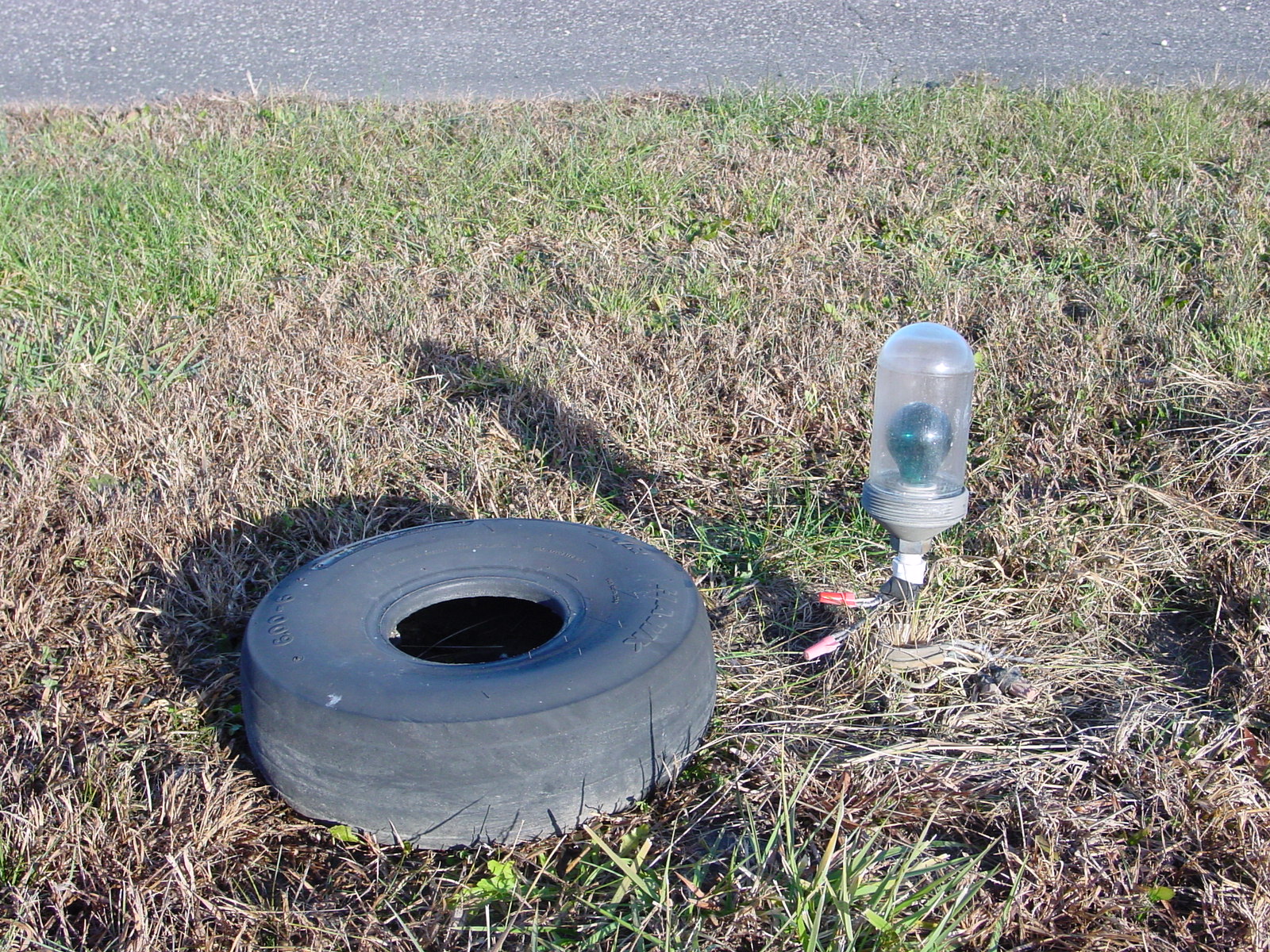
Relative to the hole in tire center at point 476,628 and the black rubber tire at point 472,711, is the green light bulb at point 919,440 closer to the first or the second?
the black rubber tire at point 472,711

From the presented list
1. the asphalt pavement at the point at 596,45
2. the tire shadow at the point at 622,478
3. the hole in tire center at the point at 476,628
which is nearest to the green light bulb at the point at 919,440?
the tire shadow at the point at 622,478

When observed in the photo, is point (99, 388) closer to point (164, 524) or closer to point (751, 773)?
point (164, 524)

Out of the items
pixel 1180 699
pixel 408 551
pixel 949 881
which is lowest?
pixel 1180 699

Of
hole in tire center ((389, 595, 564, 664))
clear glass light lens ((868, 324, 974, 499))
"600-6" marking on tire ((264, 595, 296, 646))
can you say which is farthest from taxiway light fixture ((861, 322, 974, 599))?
"600-6" marking on tire ((264, 595, 296, 646))

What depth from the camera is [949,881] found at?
1938 millimetres

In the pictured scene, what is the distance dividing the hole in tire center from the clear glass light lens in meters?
0.97

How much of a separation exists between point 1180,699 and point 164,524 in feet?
9.45

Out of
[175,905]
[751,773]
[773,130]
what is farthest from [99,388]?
[773,130]

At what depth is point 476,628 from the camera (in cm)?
290

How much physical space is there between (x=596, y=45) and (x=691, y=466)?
5.61 m

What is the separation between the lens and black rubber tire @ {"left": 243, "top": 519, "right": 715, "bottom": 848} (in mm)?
2072

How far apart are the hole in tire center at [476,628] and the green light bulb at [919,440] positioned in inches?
38.5

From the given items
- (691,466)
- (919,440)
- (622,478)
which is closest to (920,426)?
(919,440)

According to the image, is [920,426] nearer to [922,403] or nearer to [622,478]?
[922,403]
